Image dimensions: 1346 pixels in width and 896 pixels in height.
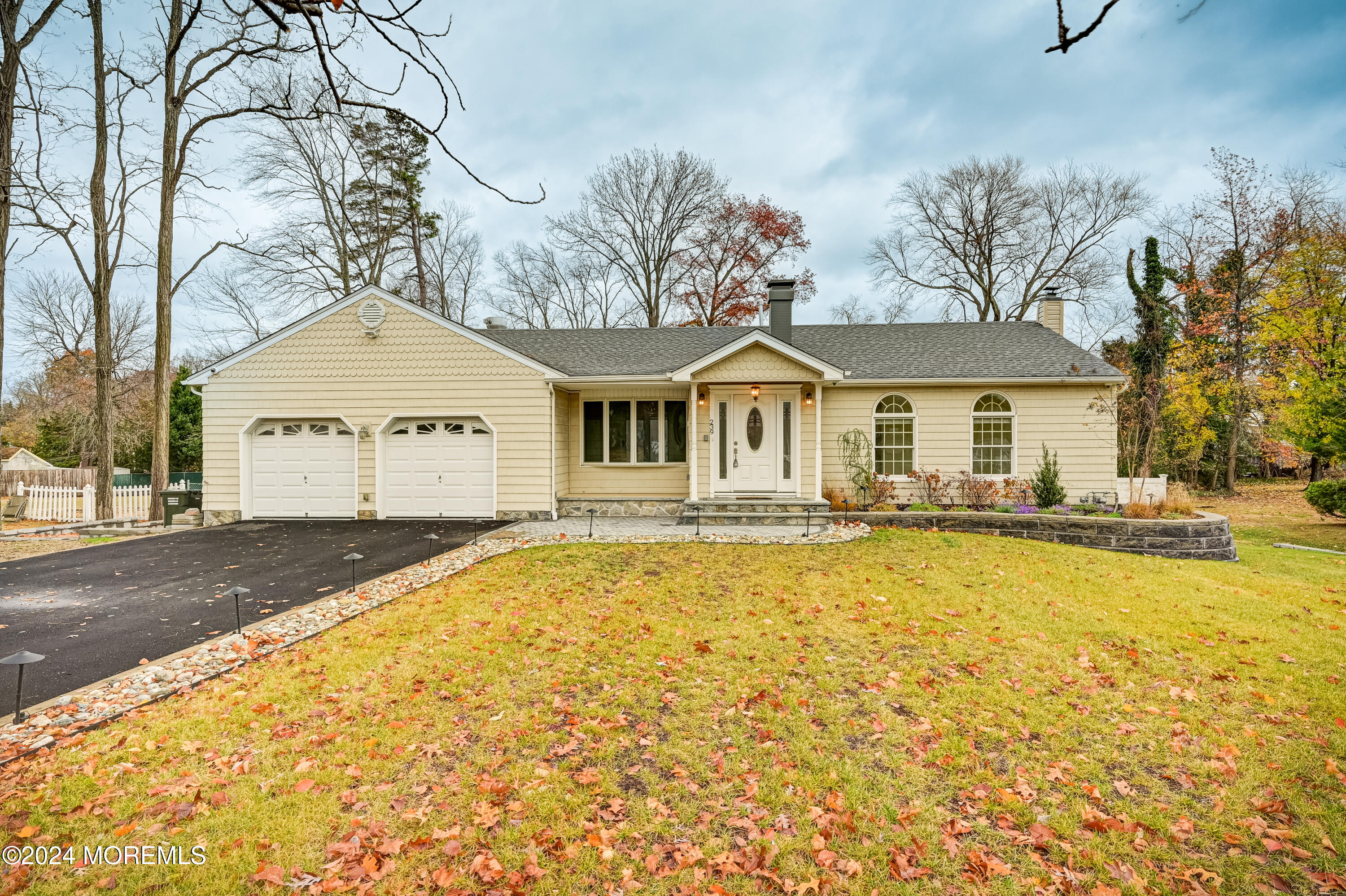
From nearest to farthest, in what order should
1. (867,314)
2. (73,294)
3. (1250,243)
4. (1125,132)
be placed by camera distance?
1. (1125,132)
2. (1250,243)
3. (73,294)
4. (867,314)

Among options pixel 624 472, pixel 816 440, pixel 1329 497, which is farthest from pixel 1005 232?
pixel 624 472

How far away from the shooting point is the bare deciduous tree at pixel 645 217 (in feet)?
76.5

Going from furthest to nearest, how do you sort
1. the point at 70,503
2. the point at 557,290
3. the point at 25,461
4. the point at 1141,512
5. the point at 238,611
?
the point at 557,290, the point at 25,461, the point at 70,503, the point at 1141,512, the point at 238,611

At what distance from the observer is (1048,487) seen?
1148 cm

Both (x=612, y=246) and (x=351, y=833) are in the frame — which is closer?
(x=351, y=833)

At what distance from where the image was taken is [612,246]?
2427cm

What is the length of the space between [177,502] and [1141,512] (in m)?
18.8

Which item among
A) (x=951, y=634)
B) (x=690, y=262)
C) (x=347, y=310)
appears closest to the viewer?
(x=951, y=634)

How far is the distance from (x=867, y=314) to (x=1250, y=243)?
14.0 m

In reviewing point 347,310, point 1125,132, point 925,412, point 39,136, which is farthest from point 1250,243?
point 39,136

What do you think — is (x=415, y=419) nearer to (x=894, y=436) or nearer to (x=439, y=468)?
(x=439, y=468)

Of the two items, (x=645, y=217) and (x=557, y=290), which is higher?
(x=645, y=217)

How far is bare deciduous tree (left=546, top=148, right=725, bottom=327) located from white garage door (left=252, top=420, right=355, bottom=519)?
1470 centimetres

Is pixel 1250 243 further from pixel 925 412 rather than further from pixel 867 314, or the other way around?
pixel 925 412
